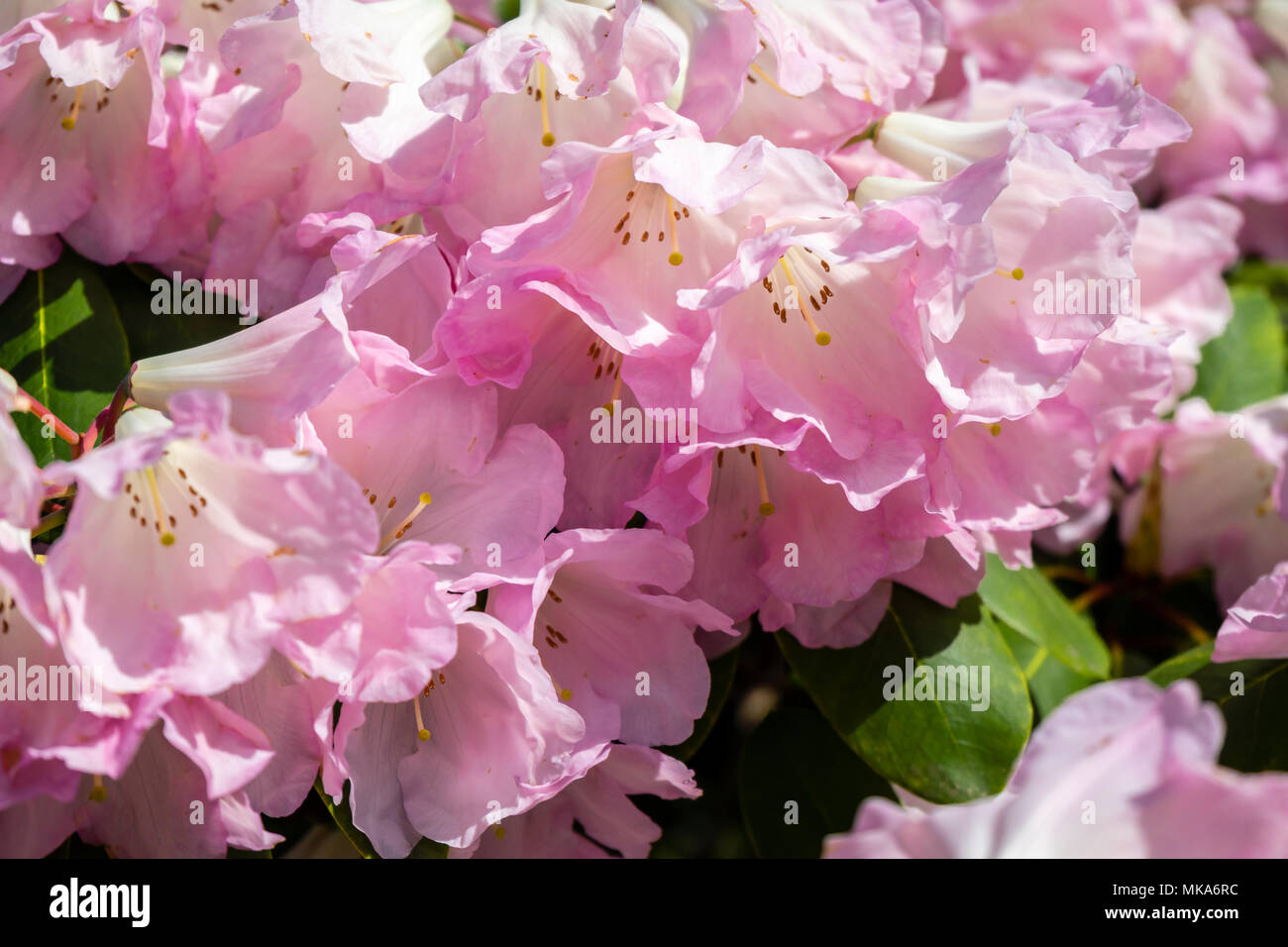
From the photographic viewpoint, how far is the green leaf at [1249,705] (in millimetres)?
807

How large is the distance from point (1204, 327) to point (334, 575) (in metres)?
0.85

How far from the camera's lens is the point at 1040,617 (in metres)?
0.95

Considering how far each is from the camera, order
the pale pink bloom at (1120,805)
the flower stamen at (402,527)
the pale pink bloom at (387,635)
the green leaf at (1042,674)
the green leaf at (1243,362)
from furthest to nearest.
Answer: the green leaf at (1243,362) → the green leaf at (1042,674) → the flower stamen at (402,527) → the pale pink bloom at (387,635) → the pale pink bloom at (1120,805)

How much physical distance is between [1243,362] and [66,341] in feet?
3.93

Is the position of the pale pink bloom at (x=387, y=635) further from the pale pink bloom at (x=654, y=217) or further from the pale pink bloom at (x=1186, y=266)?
the pale pink bloom at (x=1186, y=266)

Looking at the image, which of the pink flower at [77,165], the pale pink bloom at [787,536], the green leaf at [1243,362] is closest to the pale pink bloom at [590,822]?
the pale pink bloom at [787,536]

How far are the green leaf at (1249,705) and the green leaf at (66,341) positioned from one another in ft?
2.76

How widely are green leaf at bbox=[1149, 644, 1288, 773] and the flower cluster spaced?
10 cm

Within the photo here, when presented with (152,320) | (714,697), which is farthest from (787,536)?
(152,320)

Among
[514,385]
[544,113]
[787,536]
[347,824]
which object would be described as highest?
[544,113]

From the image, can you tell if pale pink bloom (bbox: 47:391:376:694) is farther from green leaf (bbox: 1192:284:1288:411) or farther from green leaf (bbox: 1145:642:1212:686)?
green leaf (bbox: 1192:284:1288:411)

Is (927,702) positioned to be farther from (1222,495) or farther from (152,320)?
(152,320)
